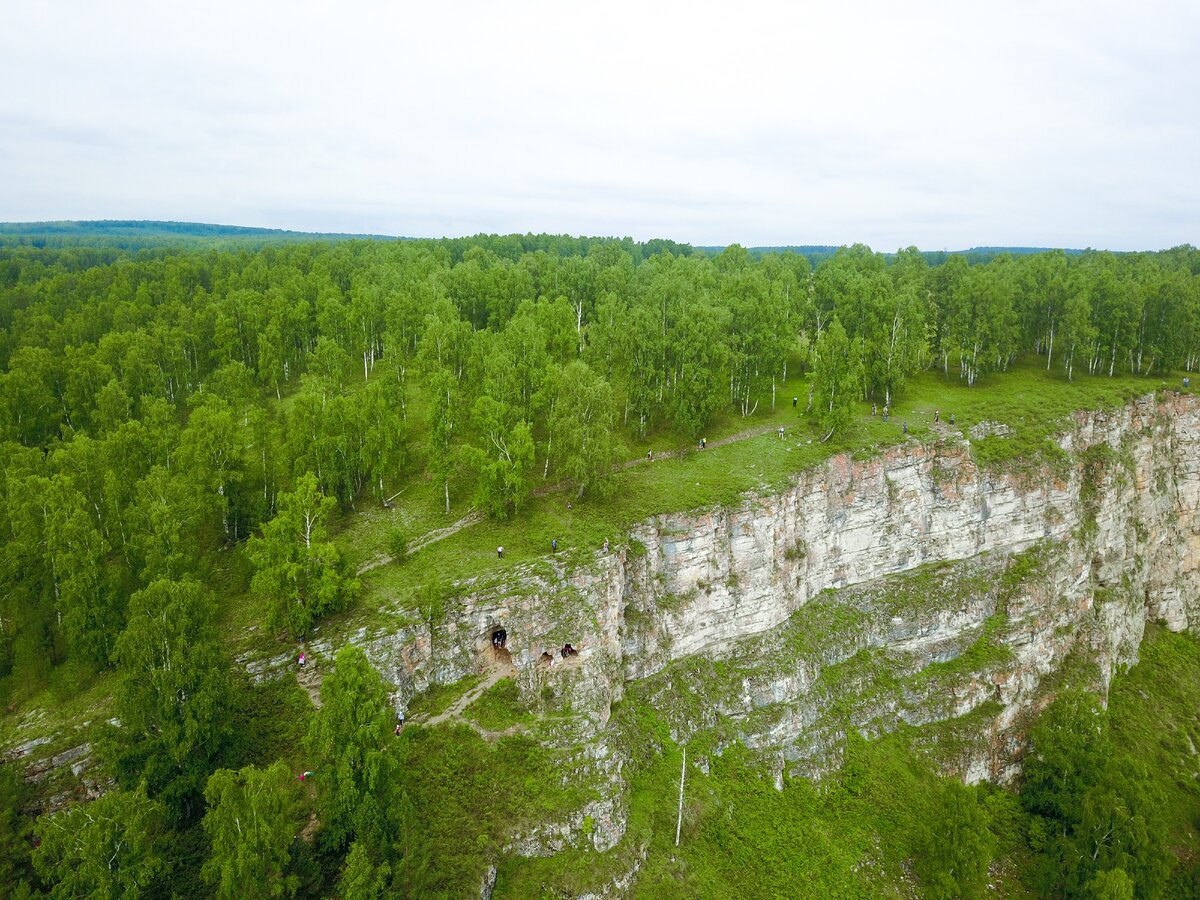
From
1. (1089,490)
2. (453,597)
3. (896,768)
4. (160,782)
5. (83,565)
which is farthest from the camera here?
(1089,490)

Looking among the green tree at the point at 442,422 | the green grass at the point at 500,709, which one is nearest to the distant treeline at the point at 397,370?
the green tree at the point at 442,422

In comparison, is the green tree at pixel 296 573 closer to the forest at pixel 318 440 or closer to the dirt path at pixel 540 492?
the forest at pixel 318 440

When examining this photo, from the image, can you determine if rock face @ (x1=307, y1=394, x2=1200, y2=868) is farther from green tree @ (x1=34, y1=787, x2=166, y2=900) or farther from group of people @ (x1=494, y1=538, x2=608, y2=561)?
green tree @ (x1=34, y1=787, x2=166, y2=900)

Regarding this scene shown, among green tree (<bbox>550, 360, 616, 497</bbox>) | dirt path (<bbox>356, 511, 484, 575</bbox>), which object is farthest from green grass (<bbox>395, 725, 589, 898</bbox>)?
green tree (<bbox>550, 360, 616, 497</bbox>)

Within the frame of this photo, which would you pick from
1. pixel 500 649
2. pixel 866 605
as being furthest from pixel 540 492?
pixel 866 605

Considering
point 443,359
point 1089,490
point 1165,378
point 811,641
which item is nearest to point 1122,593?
point 1089,490

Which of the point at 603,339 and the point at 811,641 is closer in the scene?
the point at 811,641

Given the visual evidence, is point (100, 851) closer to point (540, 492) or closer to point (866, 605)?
point (540, 492)

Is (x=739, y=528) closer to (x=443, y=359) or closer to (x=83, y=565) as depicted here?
(x=443, y=359)
